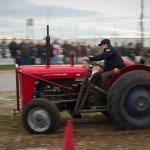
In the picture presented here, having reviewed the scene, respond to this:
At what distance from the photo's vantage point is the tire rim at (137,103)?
26.1ft

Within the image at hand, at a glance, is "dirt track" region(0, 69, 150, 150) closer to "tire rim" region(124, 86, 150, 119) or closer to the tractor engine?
"tire rim" region(124, 86, 150, 119)

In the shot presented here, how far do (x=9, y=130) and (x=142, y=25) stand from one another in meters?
25.3

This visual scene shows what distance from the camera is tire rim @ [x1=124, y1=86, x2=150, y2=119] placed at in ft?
26.1

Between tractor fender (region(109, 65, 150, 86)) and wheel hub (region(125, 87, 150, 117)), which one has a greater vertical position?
tractor fender (region(109, 65, 150, 86))

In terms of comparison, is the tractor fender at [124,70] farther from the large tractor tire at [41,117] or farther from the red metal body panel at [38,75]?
the large tractor tire at [41,117]

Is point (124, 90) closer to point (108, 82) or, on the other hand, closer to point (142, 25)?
point (108, 82)

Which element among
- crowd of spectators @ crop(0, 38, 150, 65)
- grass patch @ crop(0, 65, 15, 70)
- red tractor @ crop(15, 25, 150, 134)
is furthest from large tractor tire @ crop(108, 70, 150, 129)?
grass patch @ crop(0, 65, 15, 70)

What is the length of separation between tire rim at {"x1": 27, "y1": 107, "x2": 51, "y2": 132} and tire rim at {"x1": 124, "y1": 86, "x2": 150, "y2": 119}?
143cm

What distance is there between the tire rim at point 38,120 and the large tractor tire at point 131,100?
3.75 feet

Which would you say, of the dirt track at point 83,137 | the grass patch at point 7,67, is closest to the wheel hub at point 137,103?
the dirt track at point 83,137

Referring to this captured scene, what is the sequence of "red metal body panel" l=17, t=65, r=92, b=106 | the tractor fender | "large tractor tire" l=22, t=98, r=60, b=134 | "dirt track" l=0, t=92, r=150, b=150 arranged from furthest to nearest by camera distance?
"red metal body panel" l=17, t=65, r=92, b=106, the tractor fender, "large tractor tire" l=22, t=98, r=60, b=134, "dirt track" l=0, t=92, r=150, b=150

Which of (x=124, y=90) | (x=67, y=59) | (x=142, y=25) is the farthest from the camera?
(x=142, y=25)

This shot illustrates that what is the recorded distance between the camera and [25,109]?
7.89 m

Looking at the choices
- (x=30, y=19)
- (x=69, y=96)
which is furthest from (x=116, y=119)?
(x=30, y=19)
